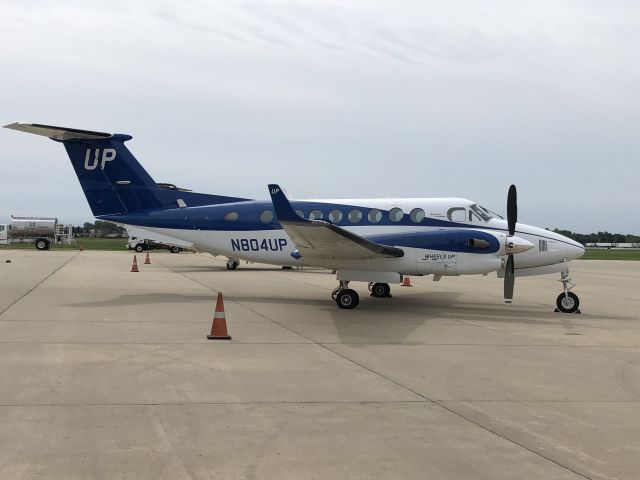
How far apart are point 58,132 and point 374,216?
880 centimetres

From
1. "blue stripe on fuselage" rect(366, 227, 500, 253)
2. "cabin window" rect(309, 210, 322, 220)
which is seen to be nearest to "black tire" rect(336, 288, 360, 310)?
"blue stripe on fuselage" rect(366, 227, 500, 253)

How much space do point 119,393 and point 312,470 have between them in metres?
2.96

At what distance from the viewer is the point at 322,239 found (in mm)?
13734

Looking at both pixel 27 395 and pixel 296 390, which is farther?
pixel 296 390

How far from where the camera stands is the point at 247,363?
8.48 m

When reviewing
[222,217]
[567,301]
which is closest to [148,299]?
[222,217]

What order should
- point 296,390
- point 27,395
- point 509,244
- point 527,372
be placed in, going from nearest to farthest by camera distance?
point 27,395 → point 296,390 → point 527,372 → point 509,244

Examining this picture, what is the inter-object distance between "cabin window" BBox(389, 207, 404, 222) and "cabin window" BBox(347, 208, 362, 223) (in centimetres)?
81

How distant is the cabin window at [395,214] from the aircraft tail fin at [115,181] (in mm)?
4654

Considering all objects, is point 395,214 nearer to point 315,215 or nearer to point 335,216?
point 335,216

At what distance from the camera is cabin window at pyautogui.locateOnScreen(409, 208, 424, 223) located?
15.9 meters

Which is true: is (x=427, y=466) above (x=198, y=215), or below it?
below

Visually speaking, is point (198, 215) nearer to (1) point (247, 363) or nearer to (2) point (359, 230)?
(2) point (359, 230)

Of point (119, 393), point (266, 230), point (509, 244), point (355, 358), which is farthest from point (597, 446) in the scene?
point (266, 230)
